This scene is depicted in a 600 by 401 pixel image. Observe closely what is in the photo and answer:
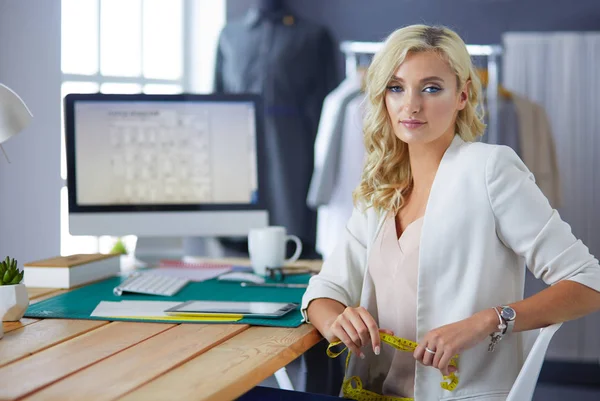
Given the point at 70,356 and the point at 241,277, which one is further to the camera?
the point at 241,277

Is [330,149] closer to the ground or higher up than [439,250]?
higher up

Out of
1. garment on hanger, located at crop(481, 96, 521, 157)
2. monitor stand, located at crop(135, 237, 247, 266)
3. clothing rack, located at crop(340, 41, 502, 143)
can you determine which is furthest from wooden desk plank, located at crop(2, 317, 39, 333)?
garment on hanger, located at crop(481, 96, 521, 157)

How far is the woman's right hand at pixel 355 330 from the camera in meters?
1.50

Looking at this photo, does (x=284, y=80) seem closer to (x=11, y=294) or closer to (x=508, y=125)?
(x=508, y=125)

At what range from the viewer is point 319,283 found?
5.69 ft

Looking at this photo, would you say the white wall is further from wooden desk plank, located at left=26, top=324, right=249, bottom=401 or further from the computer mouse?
wooden desk plank, located at left=26, top=324, right=249, bottom=401

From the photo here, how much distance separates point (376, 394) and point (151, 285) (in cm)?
67

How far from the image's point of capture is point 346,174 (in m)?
4.12

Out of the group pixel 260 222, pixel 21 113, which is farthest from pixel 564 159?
pixel 21 113

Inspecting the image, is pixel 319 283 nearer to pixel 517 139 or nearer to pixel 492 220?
pixel 492 220

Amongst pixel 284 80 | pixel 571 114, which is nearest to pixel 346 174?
pixel 284 80

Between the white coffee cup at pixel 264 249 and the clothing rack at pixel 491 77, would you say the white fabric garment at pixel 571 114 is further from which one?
the white coffee cup at pixel 264 249

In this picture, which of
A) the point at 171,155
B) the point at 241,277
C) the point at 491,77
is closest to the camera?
the point at 241,277

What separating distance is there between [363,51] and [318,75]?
340 mm
